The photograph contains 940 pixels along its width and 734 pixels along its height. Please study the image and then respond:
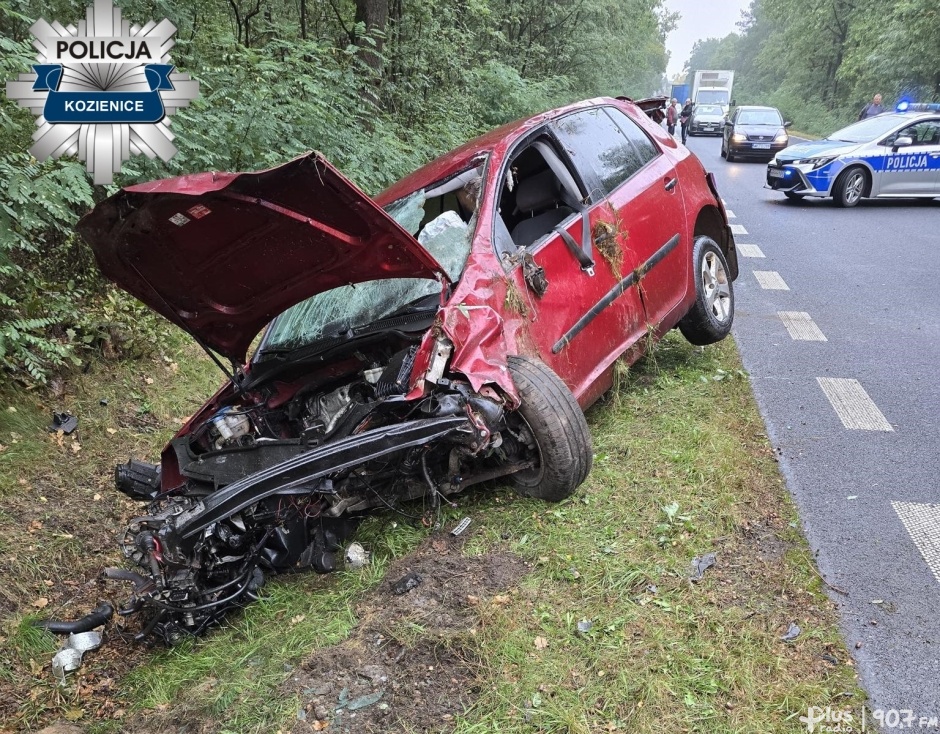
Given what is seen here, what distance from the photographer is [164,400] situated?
4.86 m

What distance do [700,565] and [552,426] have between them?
867 millimetres

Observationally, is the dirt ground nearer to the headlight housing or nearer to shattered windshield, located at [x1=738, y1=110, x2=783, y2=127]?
the headlight housing

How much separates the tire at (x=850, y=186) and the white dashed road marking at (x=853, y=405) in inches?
309

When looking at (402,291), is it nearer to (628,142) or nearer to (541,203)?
(541,203)

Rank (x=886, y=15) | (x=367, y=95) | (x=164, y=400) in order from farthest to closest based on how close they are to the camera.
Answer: (x=886, y=15) → (x=367, y=95) → (x=164, y=400)

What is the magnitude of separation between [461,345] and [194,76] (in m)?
4.64

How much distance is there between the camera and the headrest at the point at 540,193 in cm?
421

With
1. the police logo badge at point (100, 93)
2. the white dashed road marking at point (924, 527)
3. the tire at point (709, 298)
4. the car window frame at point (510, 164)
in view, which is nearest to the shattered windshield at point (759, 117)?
the tire at point (709, 298)

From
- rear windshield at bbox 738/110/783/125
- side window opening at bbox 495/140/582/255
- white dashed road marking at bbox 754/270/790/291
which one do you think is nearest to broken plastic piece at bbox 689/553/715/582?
side window opening at bbox 495/140/582/255

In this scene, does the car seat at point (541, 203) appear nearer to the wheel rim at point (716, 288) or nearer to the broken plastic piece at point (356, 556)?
the wheel rim at point (716, 288)

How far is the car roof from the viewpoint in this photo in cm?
390

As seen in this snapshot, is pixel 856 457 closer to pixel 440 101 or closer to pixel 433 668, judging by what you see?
pixel 433 668

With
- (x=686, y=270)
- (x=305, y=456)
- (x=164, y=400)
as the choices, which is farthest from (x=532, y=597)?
(x=164, y=400)

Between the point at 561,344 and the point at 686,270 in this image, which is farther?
the point at 686,270
